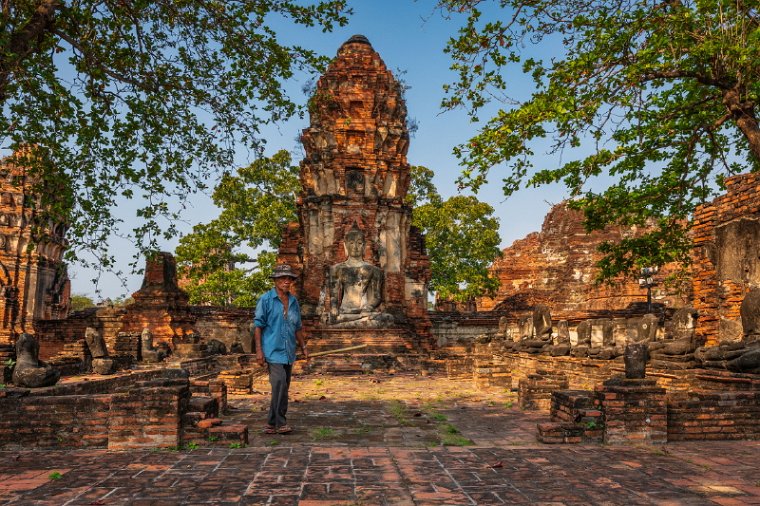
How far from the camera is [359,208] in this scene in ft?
70.9

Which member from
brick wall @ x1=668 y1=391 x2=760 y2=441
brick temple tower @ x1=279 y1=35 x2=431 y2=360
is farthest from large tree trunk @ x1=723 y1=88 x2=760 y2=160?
brick temple tower @ x1=279 y1=35 x2=431 y2=360

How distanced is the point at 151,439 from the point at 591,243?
107 ft

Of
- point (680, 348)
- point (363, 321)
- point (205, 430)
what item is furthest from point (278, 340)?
point (363, 321)

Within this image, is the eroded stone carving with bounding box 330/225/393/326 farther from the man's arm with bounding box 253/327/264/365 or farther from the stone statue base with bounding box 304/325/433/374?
the man's arm with bounding box 253/327/264/365

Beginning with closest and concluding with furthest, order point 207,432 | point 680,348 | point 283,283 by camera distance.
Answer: point 207,432 < point 283,283 < point 680,348

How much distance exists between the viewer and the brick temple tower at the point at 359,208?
2042 cm

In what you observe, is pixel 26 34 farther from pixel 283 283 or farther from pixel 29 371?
pixel 283 283

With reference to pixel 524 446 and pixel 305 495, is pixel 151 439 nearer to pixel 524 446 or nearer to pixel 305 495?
pixel 305 495

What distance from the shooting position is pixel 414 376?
1520 centimetres

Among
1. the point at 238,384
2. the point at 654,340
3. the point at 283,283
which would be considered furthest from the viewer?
the point at 654,340

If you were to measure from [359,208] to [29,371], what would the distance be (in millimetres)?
15127

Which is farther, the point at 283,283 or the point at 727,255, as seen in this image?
the point at 727,255

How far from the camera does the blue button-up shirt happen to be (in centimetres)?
693

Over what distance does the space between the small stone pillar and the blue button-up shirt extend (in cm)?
329
